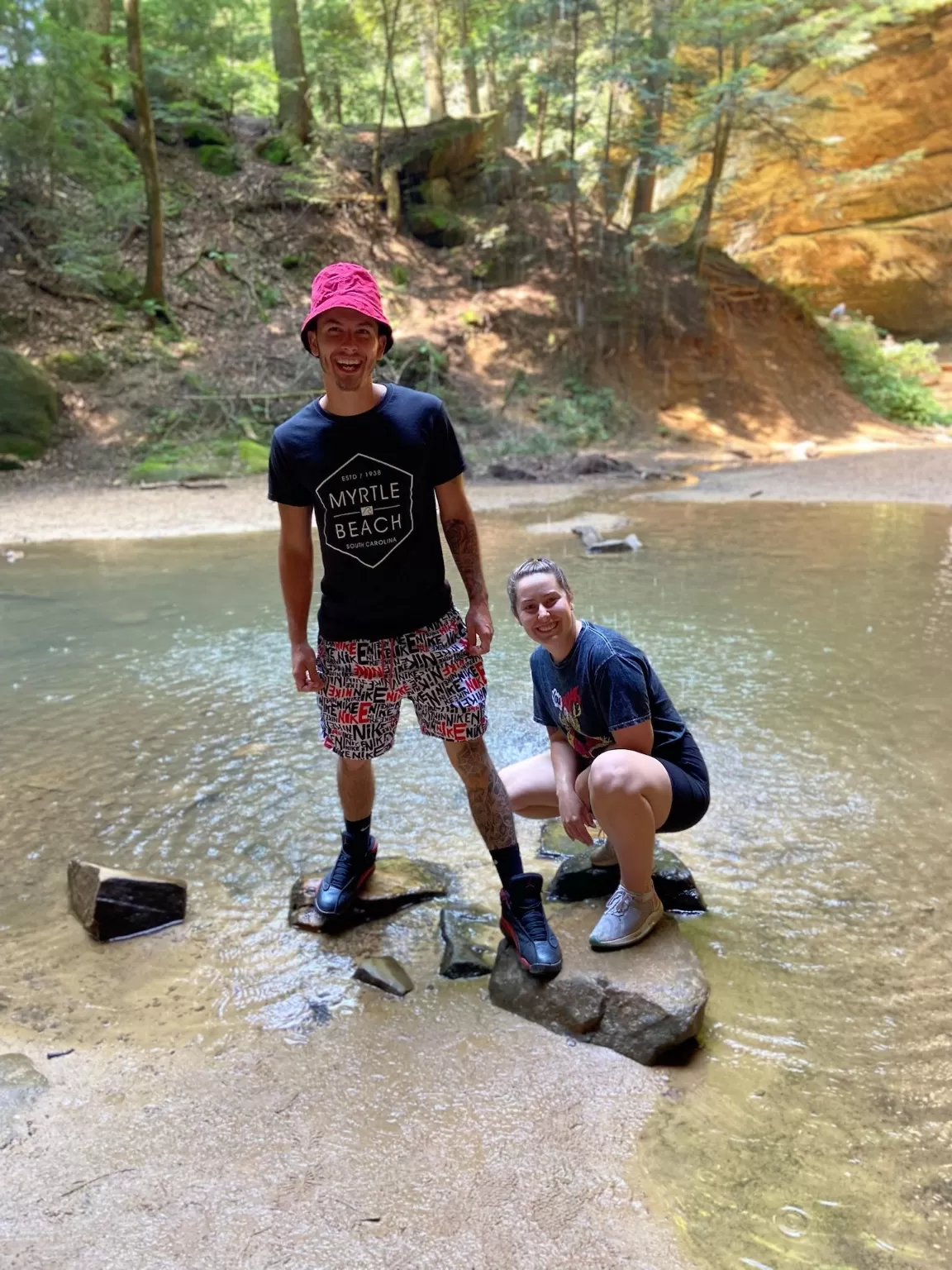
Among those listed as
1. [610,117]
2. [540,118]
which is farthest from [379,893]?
[540,118]

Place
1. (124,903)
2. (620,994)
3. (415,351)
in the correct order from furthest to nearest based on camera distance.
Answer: (415,351) → (124,903) → (620,994)

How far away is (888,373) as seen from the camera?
62.1ft

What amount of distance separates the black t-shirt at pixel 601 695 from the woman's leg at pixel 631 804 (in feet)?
0.34

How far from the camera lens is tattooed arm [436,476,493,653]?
252 cm

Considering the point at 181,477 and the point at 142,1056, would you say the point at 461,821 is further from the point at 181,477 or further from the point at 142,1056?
the point at 181,477

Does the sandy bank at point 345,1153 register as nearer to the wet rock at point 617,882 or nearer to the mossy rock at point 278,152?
the wet rock at point 617,882

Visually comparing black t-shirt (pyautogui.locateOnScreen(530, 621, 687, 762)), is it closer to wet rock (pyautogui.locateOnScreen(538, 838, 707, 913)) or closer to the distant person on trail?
the distant person on trail

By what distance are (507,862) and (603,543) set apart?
19.3 ft

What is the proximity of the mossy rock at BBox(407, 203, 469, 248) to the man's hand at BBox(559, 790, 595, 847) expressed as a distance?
18050 mm

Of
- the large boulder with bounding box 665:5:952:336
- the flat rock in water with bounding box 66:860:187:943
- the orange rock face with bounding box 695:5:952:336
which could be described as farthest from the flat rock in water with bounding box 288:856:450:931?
the orange rock face with bounding box 695:5:952:336

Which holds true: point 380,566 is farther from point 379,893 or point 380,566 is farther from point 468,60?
point 468,60

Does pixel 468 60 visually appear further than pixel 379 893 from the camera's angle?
Yes

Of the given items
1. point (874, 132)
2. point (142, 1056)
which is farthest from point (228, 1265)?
point (874, 132)

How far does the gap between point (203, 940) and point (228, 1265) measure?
3.98ft
